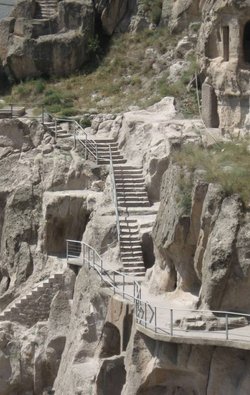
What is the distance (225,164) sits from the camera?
1192 inches

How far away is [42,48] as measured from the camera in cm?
4912

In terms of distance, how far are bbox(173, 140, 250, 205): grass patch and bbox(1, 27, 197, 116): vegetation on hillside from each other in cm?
1210

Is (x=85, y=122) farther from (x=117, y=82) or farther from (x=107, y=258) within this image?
(x=107, y=258)

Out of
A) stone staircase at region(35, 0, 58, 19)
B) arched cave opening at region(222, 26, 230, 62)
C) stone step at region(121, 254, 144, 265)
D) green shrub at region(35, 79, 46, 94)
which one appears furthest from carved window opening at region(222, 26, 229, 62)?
stone staircase at region(35, 0, 58, 19)

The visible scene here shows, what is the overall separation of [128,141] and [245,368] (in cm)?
1480

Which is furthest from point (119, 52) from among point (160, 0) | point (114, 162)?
point (114, 162)

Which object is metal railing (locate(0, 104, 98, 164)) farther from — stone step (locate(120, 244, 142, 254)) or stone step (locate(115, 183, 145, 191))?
stone step (locate(120, 244, 142, 254))

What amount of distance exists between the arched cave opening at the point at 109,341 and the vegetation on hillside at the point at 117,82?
519 inches

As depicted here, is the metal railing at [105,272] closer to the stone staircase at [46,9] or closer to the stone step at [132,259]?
the stone step at [132,259]

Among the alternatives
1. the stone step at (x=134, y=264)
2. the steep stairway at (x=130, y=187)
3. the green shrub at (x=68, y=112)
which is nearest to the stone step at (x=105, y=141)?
the steep stairway at (x=130, y=187)

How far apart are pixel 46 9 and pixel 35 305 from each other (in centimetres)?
1717

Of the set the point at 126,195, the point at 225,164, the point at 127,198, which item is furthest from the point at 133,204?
the point at 225,164

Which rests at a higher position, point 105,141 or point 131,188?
point 105,141

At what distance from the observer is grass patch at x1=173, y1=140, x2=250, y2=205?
28797mm
